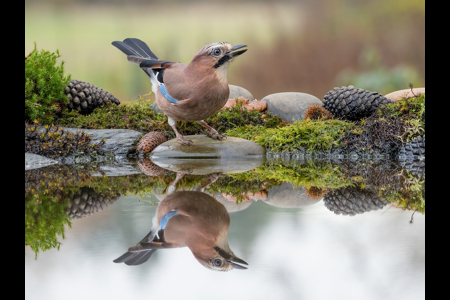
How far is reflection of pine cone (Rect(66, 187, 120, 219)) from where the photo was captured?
2.70 meters

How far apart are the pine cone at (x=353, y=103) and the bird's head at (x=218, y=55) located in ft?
7.95

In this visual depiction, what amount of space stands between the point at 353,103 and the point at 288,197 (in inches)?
154

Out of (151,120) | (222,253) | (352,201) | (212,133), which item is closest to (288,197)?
(352,201)

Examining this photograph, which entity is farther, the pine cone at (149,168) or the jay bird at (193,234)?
the pine cone at (149,168)

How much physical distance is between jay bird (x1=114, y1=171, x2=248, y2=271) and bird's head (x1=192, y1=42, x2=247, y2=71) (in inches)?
88.4

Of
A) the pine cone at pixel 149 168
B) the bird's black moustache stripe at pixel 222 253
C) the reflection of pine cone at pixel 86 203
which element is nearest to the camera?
the bird's black moustache stripe at pixel 222 253

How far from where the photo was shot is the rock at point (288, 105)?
7777mm

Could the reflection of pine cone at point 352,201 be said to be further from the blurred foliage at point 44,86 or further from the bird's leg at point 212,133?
the blurred foliage at point 44,86

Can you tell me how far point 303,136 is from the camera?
20.1 ft

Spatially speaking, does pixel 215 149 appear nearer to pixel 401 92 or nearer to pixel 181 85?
pixel 181 85

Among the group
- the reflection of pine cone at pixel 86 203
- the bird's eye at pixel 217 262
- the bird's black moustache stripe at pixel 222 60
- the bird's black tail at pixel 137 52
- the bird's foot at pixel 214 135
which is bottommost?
the bird's eye at pixel 217 262

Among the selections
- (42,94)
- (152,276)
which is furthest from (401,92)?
(152,276)

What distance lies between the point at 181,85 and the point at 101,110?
2.81 m

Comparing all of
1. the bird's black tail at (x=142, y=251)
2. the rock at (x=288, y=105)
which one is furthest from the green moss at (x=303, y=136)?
the bird's black tail at (x=142, y=251)
